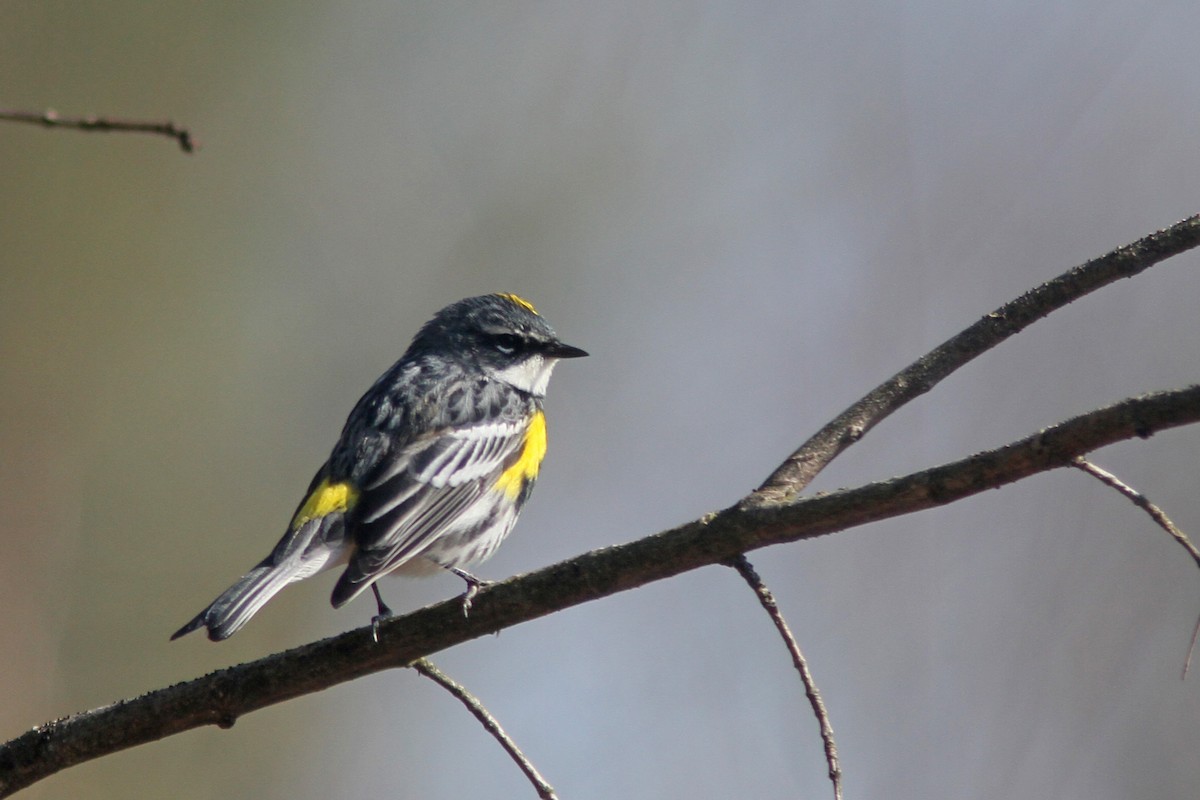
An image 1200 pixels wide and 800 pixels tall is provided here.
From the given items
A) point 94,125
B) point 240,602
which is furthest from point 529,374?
point 94,125

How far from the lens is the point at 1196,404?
2572mm

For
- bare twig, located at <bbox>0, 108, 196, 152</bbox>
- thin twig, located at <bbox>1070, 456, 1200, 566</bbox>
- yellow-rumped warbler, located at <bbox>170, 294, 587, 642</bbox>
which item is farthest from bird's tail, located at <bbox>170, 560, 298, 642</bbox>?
thin twig, located at <bbox>1070, 456, 1200, 566</bbox>

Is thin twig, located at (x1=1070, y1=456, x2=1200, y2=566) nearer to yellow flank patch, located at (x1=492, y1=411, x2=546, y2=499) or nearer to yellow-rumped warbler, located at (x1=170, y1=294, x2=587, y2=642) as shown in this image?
yellow-rumped warbler, located at (x1=170, y1=294, x2=587, y2=642)

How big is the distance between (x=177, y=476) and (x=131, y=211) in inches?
98.8

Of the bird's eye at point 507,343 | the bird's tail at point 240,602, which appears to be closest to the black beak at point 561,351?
the bird's eye at point 507,343

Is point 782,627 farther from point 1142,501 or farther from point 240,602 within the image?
point 240,602

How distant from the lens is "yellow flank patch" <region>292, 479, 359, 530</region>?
5.19 m

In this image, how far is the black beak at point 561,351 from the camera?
655cm

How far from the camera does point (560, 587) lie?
3.31 m

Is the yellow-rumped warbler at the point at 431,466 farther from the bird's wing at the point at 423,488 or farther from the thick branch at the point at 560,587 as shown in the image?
the thick branch at the point at 560,587

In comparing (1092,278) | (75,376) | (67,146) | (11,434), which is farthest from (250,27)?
(1092,278)

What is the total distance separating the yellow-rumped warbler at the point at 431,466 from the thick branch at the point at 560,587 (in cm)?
55

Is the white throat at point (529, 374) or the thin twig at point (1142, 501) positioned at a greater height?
the white throat at point (529, 374)

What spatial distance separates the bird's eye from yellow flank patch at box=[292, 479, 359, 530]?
1598mm
